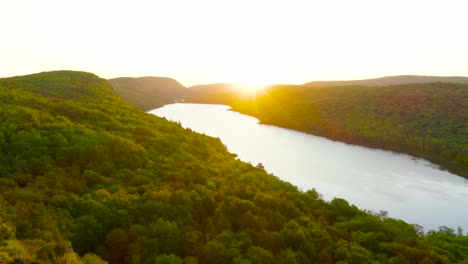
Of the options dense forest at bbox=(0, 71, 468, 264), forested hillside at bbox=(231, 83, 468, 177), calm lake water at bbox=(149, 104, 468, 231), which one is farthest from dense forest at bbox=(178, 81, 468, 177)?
dense forest at bbox=(0, 71, 468, 264)

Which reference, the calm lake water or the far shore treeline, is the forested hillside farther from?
the calm lake water

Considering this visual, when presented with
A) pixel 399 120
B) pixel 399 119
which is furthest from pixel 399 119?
pixel 399 120

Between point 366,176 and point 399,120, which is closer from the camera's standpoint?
point 366,176

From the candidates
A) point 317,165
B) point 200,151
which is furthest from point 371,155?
point 200,151

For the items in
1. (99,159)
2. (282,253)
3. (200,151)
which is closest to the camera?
(282,253)

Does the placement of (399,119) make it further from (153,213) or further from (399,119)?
(153,213)

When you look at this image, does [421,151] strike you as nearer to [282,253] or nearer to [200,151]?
[200,151]

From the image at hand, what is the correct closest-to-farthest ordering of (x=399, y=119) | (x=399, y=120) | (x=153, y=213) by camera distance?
(x=153, y=213) < (x=399, y=120) < (x=399, y=119)
